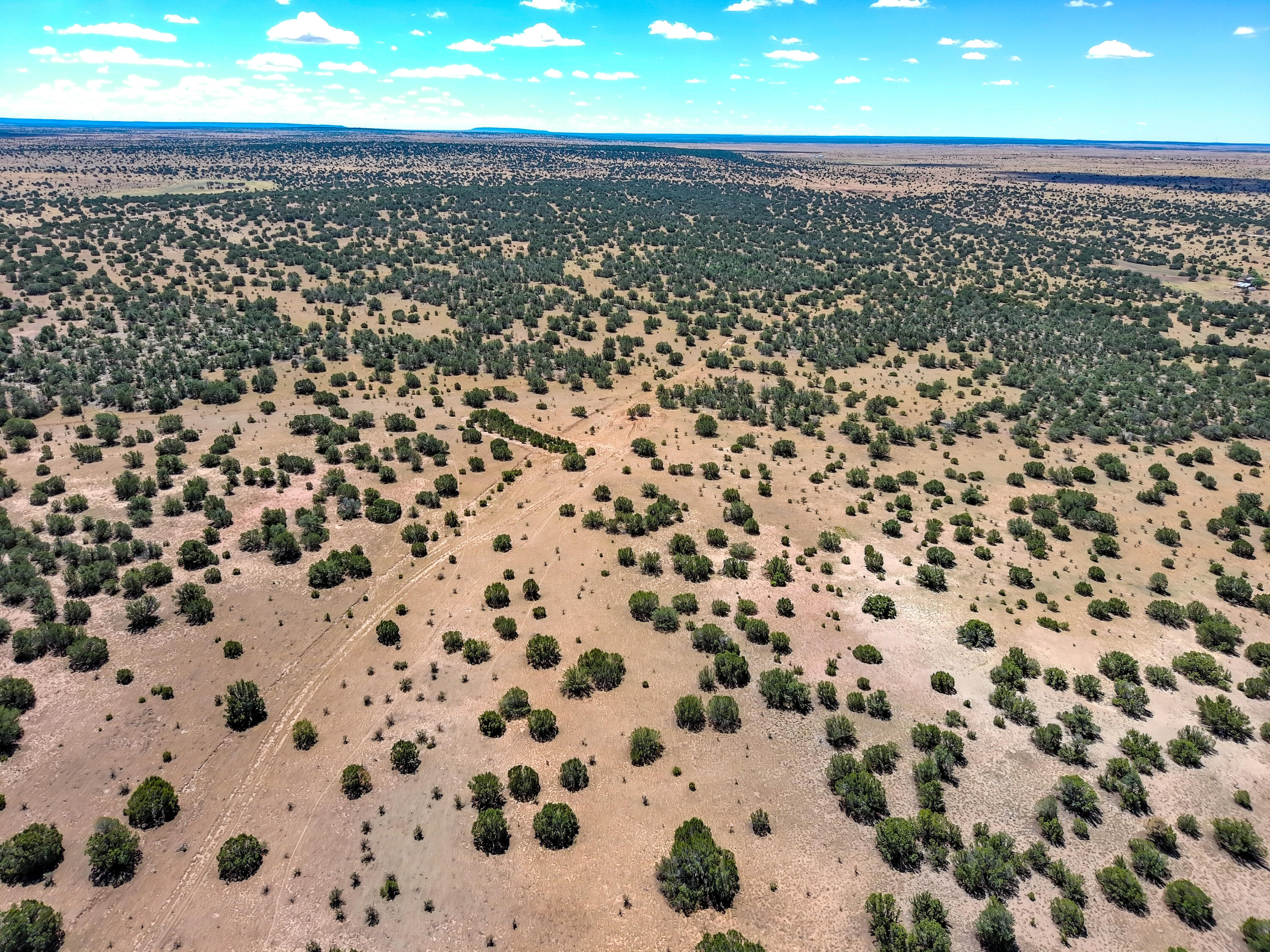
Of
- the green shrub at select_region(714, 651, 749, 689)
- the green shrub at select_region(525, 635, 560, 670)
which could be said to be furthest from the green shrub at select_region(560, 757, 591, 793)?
the green shrub at select_region(714, 651, 749, 689)

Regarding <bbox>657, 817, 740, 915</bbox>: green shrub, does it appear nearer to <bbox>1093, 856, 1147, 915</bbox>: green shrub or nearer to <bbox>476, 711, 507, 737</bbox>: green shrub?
<bbox>476, 711, 507, 737</bbox>: green shrub

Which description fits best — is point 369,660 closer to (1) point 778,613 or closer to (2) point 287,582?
(2) point 287,582

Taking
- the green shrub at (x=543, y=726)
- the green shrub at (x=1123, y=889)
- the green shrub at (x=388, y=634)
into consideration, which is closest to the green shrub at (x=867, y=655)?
the green shrub at (x=1123, y=889)

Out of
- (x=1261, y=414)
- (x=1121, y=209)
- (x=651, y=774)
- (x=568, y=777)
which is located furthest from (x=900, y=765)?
(x=1121, y=209)

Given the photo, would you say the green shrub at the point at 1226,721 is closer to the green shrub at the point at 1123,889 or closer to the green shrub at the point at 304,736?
the green shrub at the point at 1123,889

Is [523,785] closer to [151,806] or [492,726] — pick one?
[492,726]
